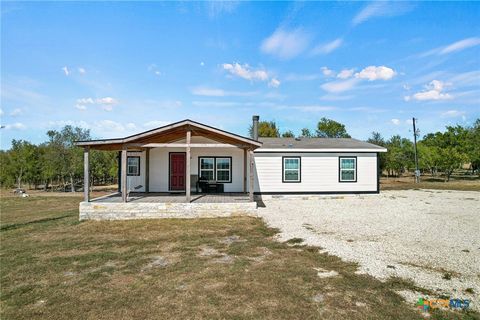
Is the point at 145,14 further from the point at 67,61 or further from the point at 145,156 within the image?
the point at 145,156

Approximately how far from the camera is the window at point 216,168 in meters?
15.0

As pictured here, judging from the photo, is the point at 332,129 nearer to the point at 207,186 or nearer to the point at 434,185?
the point at 434,185

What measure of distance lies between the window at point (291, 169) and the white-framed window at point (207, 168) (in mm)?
3797

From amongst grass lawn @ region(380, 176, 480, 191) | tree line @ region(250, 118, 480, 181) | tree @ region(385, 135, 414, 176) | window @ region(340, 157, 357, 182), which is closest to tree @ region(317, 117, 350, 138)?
tree line @ region(250, 118, 480, 181)

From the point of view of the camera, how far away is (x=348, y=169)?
51.3 ft

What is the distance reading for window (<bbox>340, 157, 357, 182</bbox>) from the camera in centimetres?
1558

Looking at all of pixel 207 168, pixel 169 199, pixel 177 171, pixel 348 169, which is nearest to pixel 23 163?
pixel 177 171

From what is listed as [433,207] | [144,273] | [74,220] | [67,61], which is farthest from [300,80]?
[144,273]

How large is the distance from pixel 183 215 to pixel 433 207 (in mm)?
10236

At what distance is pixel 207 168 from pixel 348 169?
7585 millimetres

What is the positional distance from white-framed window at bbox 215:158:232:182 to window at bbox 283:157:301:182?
294 cm

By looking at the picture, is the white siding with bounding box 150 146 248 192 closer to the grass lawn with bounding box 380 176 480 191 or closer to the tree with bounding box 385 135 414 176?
the grass lawn with bounding box 380 176 480 191

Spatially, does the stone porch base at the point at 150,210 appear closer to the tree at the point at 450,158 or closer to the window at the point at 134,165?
the window at the point at 134,165

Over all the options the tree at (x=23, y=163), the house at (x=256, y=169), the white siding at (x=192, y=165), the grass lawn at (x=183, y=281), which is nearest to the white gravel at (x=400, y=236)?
the grass lawn at (x=183, y=281)
